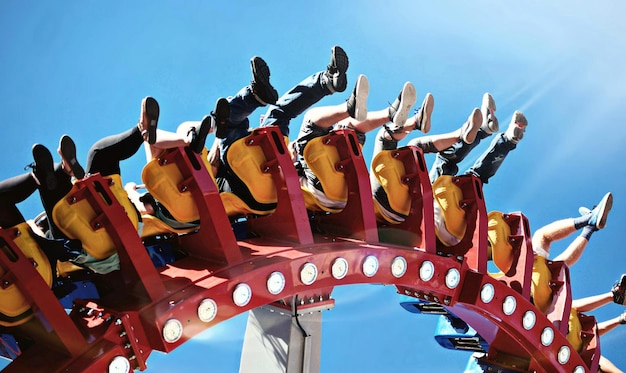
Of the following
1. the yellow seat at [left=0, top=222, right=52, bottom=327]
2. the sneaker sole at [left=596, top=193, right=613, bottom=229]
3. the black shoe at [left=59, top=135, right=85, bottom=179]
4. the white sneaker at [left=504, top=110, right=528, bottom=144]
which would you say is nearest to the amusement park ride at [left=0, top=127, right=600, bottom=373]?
the yellow seat at [left=0, top=222, right=52, bottom=327]

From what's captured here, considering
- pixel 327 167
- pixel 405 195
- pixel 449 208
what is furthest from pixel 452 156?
pixel 327 167

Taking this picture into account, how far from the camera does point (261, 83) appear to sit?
4.59 metres

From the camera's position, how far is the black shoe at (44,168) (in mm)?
3762

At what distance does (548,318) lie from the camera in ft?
20.7

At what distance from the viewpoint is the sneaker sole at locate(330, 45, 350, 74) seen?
470 cm

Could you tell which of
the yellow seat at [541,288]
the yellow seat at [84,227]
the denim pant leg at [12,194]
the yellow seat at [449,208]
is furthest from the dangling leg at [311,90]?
the yellow seat at [541,288]

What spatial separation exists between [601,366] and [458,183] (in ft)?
9.58

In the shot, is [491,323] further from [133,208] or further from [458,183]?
[133,208]

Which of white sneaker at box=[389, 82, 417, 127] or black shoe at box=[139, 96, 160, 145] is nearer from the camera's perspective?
black shoe at box=[139, 96, 160, 145]

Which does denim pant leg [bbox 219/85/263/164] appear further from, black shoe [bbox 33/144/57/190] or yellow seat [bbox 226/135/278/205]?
black shoe [bbox 33/144/57/190]

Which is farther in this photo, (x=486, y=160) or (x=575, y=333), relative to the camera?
(x=575, y=333)

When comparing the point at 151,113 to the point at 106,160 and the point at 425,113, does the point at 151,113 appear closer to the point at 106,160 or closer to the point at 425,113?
the point at 106,160

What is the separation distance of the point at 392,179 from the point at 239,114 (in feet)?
4.02

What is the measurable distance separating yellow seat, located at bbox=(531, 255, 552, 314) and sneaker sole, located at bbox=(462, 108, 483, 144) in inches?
56.8
